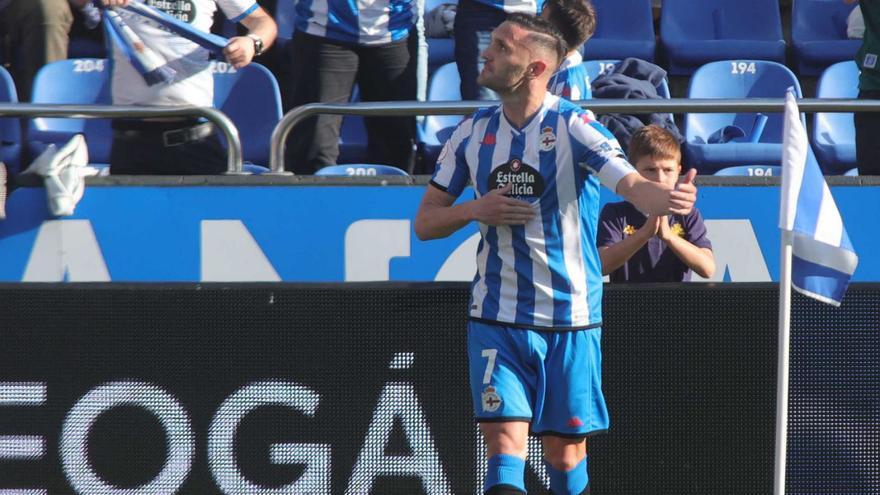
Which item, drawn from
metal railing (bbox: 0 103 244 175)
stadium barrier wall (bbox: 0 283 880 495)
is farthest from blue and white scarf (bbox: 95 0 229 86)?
stadium barrier wall (bbox: 0 283 880 495)

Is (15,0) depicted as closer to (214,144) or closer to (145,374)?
(214,144)

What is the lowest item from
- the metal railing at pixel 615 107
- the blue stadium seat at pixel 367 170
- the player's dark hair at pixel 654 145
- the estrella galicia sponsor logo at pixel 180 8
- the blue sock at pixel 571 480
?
the blue sock at pixel 571 480

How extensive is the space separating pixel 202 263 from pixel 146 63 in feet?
3.18

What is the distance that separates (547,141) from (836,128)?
422cm

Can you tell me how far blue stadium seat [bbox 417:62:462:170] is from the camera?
25.0ft

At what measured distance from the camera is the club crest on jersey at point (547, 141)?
14.7 ft

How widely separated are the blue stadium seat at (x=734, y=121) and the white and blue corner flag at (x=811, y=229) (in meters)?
2.97

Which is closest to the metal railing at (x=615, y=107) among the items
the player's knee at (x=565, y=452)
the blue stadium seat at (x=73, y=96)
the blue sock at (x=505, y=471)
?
the player's knee at (x=565, y=452)

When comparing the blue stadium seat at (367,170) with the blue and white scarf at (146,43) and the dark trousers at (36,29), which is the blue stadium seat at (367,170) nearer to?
the blue and white scarf at (146,43)

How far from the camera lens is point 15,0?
26.8ft

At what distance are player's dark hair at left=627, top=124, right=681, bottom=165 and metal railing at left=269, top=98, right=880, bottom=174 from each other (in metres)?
0.46

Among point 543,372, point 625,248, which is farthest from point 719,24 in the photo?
point 543,372

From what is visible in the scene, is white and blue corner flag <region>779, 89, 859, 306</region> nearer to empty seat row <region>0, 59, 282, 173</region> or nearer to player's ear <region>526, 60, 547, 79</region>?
player's ear <region>526, 60, 547, 79</region>

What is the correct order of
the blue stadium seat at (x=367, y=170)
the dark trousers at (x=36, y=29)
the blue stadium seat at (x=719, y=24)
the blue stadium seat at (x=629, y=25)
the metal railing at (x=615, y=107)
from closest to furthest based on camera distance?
the metal railing at (x=615, y=107), the blue stadium seat at (x=367, y=170), the dark trousers at (x=36, y=29), the blue stadium seat at (x=629, y=25), the blue stadium seat at (x=719, y=24)
